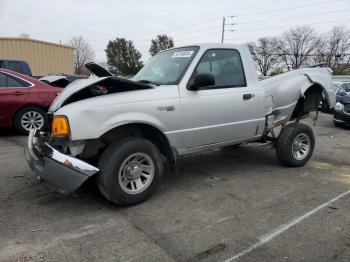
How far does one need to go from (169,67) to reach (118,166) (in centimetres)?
169

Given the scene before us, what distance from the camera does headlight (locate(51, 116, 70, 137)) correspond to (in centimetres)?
388

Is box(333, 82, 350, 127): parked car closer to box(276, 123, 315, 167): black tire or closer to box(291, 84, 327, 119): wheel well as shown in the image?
box(291, 84, 327, 119): wheel well

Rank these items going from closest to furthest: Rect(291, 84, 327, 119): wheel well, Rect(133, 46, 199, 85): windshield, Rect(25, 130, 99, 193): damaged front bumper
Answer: Rect(25, 130, 99, 193): damaged front bumper, Rect(133, 46, 199, 85): windshield, Rect(291, 84, 327, 119): wheel well

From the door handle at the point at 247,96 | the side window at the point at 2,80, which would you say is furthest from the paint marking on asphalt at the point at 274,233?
the side window at the point at 2,80

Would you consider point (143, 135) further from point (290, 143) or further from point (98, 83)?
point (290, 143)

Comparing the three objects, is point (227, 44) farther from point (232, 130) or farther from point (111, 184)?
point (111, 184)

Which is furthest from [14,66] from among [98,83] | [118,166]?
[118,166]

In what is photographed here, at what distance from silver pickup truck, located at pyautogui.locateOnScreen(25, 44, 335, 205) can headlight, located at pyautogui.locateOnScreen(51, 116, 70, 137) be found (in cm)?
1

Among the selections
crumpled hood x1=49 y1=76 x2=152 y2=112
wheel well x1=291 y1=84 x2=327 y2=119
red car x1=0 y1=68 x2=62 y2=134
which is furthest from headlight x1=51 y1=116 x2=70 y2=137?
red car x1=0 y1=68 x2=62 y2=134

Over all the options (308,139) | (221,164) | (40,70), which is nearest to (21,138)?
(221,164)

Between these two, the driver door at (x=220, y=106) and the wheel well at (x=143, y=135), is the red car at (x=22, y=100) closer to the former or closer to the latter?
the wheel well at (x=143, y=135)

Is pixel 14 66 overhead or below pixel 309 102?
overhead

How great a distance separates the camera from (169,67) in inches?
199

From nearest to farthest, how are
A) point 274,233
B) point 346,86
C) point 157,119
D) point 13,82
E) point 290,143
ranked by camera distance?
1. point 274,233
2. point 157,119
3. point 290,143
4. point 13,82
5. point 346,86
